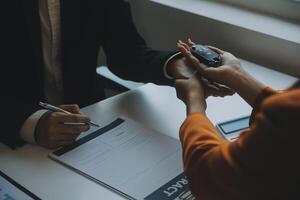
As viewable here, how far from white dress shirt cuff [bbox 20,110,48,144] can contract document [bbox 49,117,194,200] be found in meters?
0.08

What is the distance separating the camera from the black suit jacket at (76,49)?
1346 millimetres

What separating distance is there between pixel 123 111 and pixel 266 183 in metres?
0.63

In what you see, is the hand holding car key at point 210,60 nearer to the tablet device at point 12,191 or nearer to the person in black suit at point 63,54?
the person in black suit at point 63,54

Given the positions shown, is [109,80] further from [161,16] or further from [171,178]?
[171,178]

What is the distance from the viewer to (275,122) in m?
0.66

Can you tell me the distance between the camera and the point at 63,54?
57.8 inches

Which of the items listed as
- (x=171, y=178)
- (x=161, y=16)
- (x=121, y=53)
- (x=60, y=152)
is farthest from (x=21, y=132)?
(x=161, y=16)

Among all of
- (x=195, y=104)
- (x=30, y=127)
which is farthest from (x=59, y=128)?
(x=195, y=104)

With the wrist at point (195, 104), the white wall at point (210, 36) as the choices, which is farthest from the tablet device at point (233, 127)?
the white wall at point (210, 36)

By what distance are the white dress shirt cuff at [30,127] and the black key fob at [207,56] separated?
423 mm

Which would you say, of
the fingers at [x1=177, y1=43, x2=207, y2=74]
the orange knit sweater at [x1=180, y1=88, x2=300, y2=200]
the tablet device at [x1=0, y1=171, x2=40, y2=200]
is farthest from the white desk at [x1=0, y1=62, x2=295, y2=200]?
the orange knit sweater at [x1=180, y1=88, x2=300, y2=200]

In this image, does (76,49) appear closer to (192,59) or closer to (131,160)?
(192,59)

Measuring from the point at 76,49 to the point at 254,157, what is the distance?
0.91 meters

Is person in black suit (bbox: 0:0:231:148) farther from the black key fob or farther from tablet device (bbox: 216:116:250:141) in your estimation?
tablet device (bbox: 216:116:250:141)
